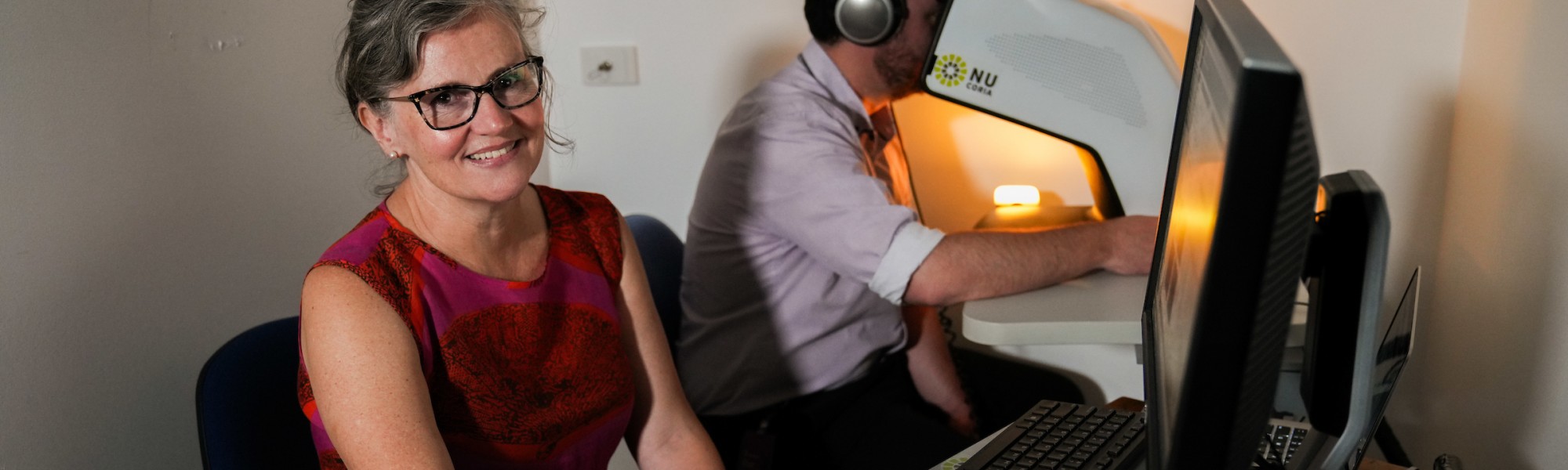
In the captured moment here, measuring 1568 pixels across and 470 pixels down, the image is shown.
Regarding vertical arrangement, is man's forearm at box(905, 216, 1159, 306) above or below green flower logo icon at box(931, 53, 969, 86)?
below

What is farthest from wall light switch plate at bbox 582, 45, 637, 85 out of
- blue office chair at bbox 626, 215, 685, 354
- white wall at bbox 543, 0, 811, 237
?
blue office chair at bbox 626, 215, 685, 354

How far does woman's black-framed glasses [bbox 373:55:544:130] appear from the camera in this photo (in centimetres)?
94

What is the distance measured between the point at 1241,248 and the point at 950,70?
2.85 ft

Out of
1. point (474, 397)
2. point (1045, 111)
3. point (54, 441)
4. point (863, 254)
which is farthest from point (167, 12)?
point (1045, 111)

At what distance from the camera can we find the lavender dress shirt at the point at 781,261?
1.35 meters

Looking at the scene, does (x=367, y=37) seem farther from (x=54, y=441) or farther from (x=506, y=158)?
(x=54, y=441)

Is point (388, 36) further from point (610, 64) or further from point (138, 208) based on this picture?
point (610, 64)

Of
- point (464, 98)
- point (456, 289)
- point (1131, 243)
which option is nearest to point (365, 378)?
point (456, 289)

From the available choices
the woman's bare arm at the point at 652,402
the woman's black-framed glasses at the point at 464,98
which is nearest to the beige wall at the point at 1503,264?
the woman's bare arm at the point at 652,402

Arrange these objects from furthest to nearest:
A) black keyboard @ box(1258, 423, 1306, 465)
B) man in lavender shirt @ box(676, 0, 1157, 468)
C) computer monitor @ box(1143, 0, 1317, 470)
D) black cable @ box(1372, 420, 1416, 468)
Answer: man in lavender shirt @ box(676, 0, 1157, 468)
black cable @ box(1372, 420, 1416, 468)
black keyboard @ box(1258, 423, 1306, 465)
computer monitor @ box(1143, 0, 1317, 470)

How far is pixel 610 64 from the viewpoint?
1948 mm

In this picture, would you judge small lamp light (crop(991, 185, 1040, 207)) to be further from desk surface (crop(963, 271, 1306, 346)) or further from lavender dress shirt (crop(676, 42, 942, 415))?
desk surface (crop(963, 271, 1306, 346))

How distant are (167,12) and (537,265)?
1.65 ft

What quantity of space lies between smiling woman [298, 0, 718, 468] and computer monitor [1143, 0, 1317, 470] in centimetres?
64
